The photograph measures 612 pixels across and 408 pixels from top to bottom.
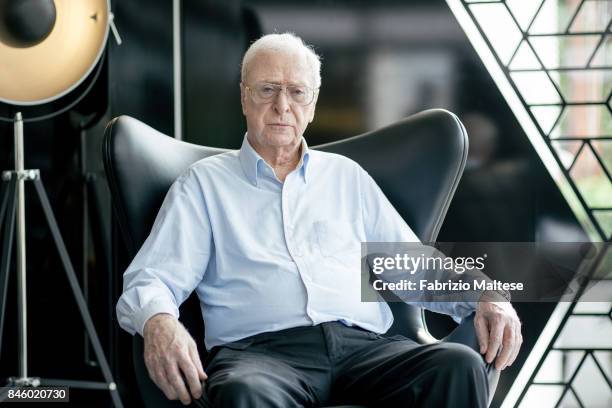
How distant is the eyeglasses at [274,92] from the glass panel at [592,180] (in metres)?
1.25

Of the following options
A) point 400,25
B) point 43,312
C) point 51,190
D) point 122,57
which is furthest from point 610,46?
point 43,312

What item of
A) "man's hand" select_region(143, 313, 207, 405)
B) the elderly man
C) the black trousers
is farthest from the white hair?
"man's hand" select_region(143, 313, 207, 405)

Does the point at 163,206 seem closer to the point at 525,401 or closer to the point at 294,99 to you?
the point at 294,99

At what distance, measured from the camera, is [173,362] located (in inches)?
60.6

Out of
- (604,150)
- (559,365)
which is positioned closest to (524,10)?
(604,150)

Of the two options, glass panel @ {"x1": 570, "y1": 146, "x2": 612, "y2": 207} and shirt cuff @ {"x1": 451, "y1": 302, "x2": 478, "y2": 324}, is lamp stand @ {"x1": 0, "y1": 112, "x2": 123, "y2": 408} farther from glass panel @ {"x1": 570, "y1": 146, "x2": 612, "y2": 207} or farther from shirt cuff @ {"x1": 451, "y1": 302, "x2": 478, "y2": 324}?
glass panel @ {"x1": 570, "y1": 146, "x2": 612, "y2": 207}

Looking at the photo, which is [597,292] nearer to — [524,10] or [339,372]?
[524,10]

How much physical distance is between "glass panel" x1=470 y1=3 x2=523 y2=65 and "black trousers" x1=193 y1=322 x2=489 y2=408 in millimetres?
1383

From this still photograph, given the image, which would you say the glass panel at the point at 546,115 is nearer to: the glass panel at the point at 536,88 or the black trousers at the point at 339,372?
the glass panel at the point at 536,88

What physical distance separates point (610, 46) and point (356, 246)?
1373mm

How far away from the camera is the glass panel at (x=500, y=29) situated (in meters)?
2.92

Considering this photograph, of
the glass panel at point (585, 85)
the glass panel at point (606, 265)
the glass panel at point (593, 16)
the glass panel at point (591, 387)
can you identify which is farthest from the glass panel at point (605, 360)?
the glass panel at point (593, 16)

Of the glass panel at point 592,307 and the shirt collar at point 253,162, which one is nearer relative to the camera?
the shirt collar at point 253,162

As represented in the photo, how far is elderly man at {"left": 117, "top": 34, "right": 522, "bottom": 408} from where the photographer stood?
1587 mm
